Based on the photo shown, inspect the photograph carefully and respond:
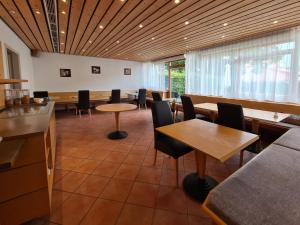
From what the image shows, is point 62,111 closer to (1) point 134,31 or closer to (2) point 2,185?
(1) point 134,31

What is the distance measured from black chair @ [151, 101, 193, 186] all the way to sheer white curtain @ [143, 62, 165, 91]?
5632 mm

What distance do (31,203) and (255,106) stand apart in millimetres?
4569

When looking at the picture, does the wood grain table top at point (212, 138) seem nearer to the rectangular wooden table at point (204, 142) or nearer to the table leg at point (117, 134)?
the rectangular wooden table at point (204, 142)

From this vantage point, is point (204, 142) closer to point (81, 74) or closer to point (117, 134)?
point (117, 134)

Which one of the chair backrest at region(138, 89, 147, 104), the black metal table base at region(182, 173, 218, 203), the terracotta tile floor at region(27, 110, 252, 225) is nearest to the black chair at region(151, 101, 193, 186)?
the black metal table base at region(182, 173, 218, 203)

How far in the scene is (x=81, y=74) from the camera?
7.36 meters

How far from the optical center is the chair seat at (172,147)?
6.53 feet

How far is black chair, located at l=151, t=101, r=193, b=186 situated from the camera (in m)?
2.01

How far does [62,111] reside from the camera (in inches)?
273

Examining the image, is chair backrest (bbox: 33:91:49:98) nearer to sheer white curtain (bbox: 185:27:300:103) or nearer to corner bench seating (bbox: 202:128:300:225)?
sheer white curtain (bbox: 185:27:300:103)

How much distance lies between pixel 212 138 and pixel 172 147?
536 mm

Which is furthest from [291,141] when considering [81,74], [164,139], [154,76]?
[81,74]

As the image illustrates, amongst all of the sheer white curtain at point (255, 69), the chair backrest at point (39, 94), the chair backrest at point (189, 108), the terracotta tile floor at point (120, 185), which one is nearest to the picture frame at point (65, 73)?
the chair backrest at point (39, 94)

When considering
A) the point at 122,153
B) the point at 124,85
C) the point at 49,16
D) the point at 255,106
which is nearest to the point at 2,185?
the point at 122,153
